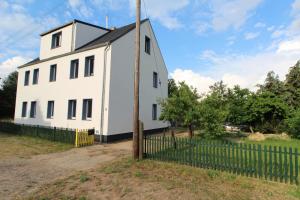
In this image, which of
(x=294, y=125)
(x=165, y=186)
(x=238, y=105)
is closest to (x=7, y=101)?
(x=238, y=105)

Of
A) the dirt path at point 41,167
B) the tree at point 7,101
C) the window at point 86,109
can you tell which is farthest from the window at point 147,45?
the tree at point 7,101

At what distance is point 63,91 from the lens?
59.0ft

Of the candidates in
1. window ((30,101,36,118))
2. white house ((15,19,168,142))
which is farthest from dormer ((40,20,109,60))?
window ((30,101,36,118))

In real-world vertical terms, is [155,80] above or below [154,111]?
above

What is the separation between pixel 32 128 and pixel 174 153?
43.7 feet

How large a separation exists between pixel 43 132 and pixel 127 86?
24.0 feet

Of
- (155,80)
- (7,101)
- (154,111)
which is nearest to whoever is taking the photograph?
(154,111)

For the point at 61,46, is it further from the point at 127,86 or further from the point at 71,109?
the point at 127,86

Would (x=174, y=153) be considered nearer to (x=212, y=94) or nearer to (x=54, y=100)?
(x=212, y=94)

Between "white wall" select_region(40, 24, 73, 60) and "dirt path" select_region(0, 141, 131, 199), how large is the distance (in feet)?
36.4

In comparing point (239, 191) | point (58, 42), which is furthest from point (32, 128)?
point (239, 191)

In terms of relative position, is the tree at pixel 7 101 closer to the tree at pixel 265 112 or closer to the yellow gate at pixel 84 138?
the yellow gate at pixel 84 138

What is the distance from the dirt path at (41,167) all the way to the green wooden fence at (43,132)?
2226 millimetres

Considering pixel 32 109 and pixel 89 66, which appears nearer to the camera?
pixel 89 66
